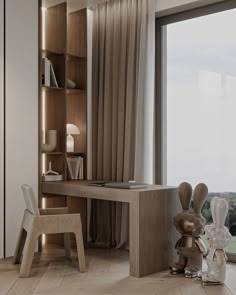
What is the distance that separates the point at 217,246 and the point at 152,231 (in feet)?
1.73

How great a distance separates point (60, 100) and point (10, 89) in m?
0.60

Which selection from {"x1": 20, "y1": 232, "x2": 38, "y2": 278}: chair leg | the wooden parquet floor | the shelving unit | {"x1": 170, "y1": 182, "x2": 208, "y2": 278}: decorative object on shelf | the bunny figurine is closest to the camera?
the wooden parquet floor

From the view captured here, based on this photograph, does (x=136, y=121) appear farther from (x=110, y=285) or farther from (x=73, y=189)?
(x=110, y=285)

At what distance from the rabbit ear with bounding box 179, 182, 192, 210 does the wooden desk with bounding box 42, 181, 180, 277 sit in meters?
0.14

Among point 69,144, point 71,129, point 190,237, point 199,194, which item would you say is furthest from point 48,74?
point 190,237

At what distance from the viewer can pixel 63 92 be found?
4.57 m

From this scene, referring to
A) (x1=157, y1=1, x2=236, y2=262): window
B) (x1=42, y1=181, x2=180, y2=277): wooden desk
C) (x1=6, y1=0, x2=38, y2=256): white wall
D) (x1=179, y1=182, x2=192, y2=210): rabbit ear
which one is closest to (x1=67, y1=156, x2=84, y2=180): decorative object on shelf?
(x1=6, y1=0, x2=38, y2=256): white wall

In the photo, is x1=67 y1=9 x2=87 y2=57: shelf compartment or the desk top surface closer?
the desk top surface

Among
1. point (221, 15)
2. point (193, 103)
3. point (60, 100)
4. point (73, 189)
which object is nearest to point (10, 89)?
point (60, 100)

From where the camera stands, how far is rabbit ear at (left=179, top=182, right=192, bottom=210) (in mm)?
3717

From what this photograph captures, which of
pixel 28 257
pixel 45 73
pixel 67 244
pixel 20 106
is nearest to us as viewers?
pixel 28 257

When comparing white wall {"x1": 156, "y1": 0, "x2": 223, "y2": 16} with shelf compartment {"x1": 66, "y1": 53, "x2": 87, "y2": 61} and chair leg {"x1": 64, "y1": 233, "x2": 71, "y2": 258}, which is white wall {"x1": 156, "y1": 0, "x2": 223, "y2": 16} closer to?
shelf compartment {"x1": 66, "y1": 53, "x2": 87, "y2": 61}

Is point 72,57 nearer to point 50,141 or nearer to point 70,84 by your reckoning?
point 70,84

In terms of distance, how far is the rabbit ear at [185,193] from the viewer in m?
3.72
